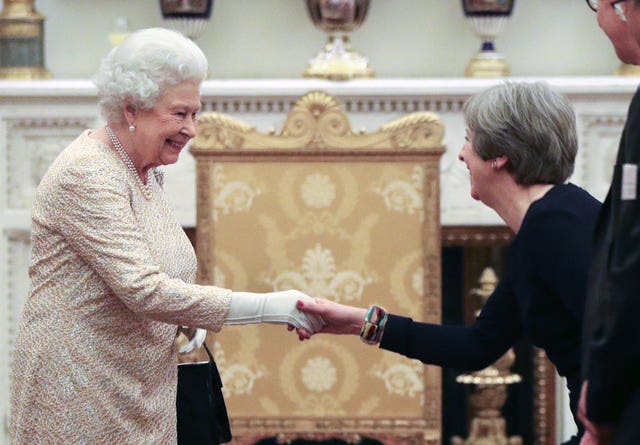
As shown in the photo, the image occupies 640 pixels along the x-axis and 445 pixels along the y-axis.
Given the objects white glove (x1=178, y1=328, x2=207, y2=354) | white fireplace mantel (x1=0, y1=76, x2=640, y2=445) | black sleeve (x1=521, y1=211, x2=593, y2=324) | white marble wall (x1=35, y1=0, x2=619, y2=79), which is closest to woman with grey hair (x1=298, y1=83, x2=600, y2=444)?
black sleeve (x1=521, y1=211, x2=593, y2=324)

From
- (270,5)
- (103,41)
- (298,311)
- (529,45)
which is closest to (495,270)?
(529,45)

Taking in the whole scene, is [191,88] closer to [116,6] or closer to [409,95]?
[409,95]

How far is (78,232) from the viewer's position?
2.37 m

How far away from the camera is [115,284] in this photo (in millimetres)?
2363

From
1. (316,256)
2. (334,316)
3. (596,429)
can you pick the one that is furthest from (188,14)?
(596,429)

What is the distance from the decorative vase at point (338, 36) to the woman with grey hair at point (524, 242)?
2028 millimetres

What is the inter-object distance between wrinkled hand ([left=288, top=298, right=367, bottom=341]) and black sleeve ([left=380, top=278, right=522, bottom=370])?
92 mm

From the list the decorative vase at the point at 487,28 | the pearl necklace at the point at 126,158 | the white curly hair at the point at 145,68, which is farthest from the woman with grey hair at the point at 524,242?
the decorative vase at the point at 487,28

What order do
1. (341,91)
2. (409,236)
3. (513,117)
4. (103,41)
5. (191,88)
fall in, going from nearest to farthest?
1. (513,117)
2. (191,88)
3. (409,236)
4. (341,91)
5. (103,41)

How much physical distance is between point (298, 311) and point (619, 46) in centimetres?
97

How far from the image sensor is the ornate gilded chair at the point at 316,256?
3.82 m

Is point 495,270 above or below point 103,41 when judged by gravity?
below

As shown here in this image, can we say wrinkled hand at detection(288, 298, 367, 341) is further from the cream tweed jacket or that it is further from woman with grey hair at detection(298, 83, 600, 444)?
the cream tweed jacket

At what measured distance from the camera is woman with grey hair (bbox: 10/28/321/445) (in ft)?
7.80
